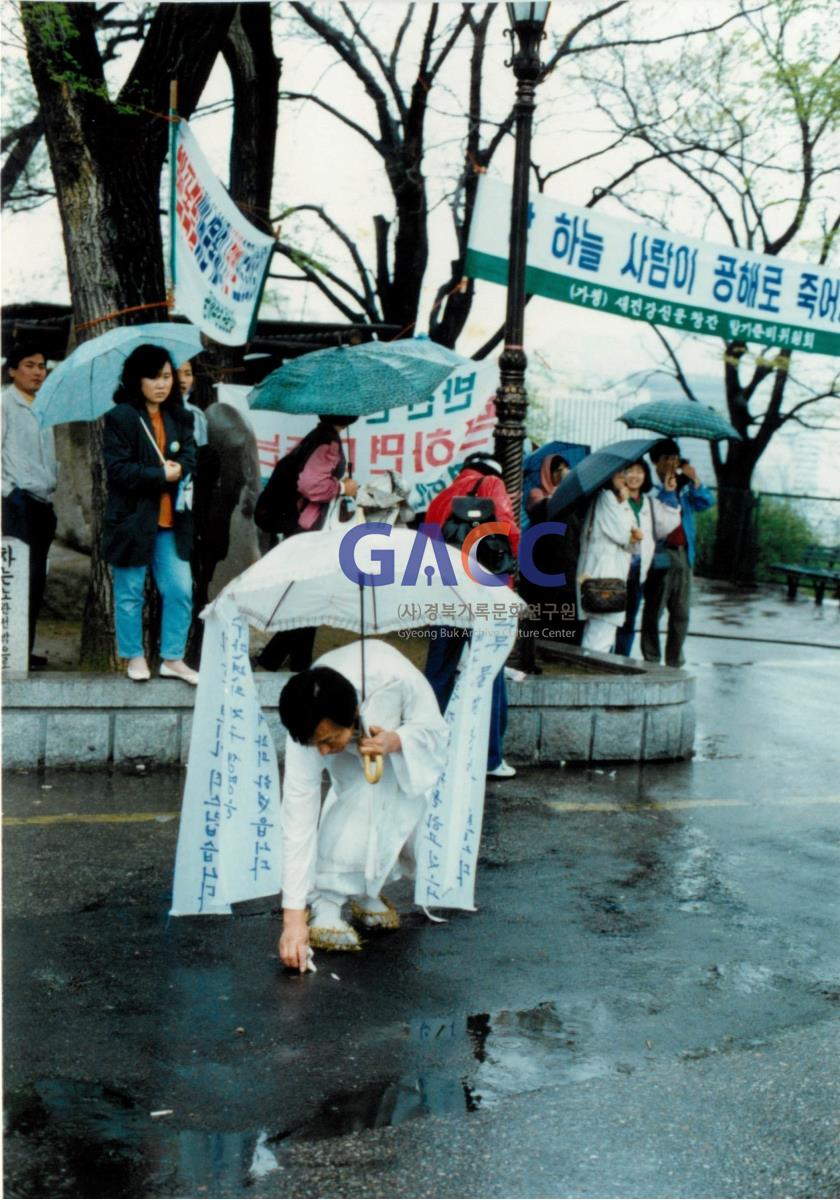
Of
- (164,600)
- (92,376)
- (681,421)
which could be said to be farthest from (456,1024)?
(681,421)

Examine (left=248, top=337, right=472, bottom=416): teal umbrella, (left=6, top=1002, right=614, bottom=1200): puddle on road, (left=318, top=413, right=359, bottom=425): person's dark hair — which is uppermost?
(left=248, top=337, right=472, bottom=416): teal umbrella

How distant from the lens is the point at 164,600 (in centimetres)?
770

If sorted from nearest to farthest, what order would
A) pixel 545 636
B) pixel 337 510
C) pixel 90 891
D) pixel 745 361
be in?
pixel 90 891, pixel 337 510, pixel 545 636, pixel 745 361

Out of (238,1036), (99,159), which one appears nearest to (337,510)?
(99,159)

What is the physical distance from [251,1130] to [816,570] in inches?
756

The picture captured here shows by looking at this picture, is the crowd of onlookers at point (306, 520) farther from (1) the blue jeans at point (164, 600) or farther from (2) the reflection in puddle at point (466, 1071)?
(2) the reflection in puddle at point (466, 1071)

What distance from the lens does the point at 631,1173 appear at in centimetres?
362

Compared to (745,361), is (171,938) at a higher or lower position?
lower

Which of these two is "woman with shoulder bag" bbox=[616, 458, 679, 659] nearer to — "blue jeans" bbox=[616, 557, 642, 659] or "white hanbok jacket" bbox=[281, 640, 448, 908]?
"blue jeans" bbox=[616, 557, 642, 659]

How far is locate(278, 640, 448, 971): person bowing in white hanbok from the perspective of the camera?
4.86 metres

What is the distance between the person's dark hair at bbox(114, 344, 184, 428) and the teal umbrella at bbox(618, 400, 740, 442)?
5190mm

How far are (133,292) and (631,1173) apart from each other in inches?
258

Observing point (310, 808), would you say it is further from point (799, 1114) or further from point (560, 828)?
point (560, 828)

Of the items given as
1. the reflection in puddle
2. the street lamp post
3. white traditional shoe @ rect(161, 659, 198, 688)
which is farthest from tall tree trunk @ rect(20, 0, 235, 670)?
the reflection in puddle
